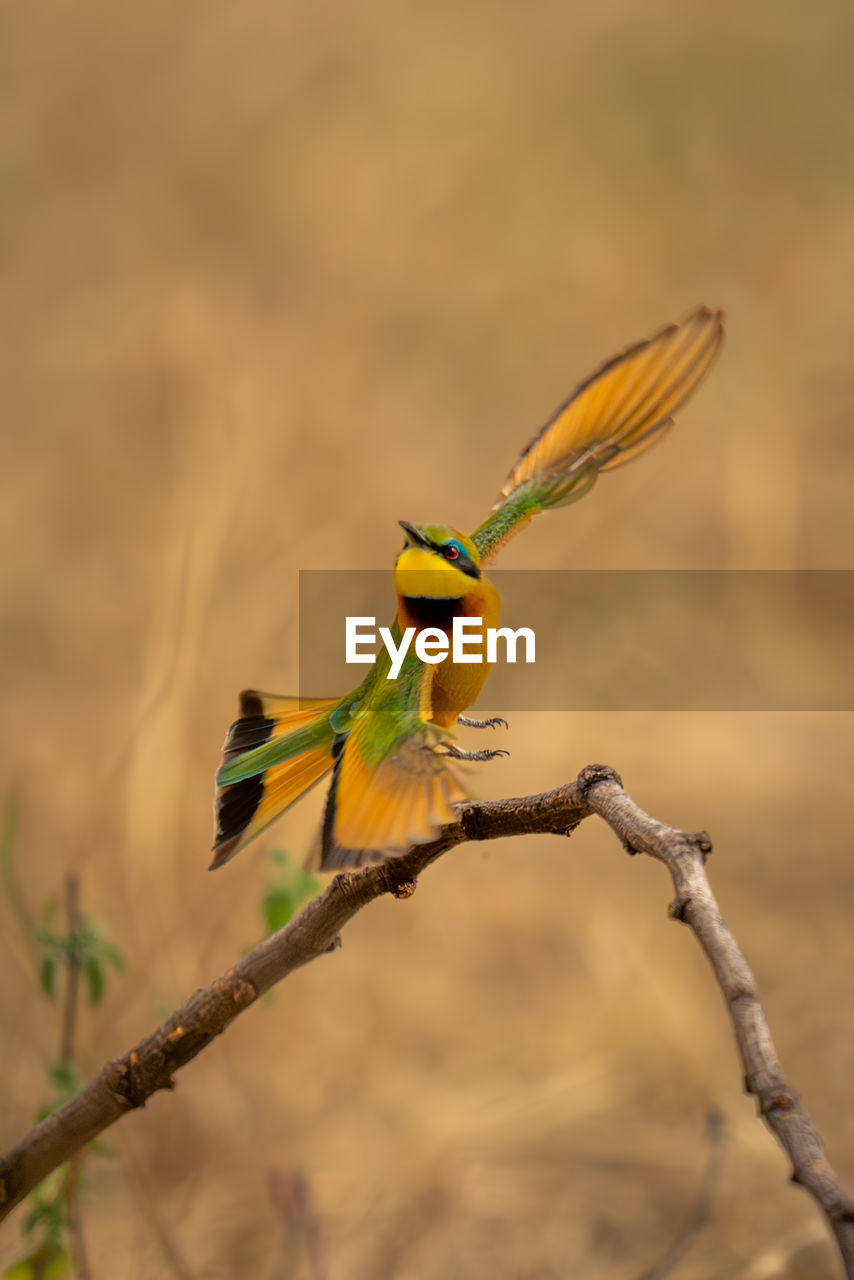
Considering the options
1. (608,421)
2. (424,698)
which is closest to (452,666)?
(424,698)

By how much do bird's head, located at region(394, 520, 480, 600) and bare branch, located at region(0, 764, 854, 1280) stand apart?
10 cm

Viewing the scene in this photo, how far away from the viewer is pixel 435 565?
0.52 meters

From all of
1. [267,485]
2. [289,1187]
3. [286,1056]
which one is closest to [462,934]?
[286,1056]

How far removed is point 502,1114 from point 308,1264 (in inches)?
9.7

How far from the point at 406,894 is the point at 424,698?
8 centimetres

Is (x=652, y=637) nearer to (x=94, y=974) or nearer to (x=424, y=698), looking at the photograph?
(x=94, y=974)

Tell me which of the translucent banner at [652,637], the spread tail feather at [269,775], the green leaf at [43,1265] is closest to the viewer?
the spread tail feather at [269,775]

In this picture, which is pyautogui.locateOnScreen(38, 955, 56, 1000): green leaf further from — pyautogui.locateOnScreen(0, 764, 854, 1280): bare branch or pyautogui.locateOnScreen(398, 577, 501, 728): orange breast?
pyautogui.locateOnScreen(398, 577, 501, 728): orange breast

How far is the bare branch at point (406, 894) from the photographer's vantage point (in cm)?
28

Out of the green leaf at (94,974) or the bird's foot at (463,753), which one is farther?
the green leaf at (94,974)

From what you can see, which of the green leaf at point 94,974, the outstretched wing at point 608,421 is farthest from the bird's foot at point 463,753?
the green leaf at point 94,974

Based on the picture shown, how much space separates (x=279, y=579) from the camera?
164cm

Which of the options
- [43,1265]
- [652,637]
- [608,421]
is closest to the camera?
[608,421]

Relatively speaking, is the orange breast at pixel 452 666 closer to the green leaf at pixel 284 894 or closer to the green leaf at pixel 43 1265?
the green leaf at pixel 284 894
